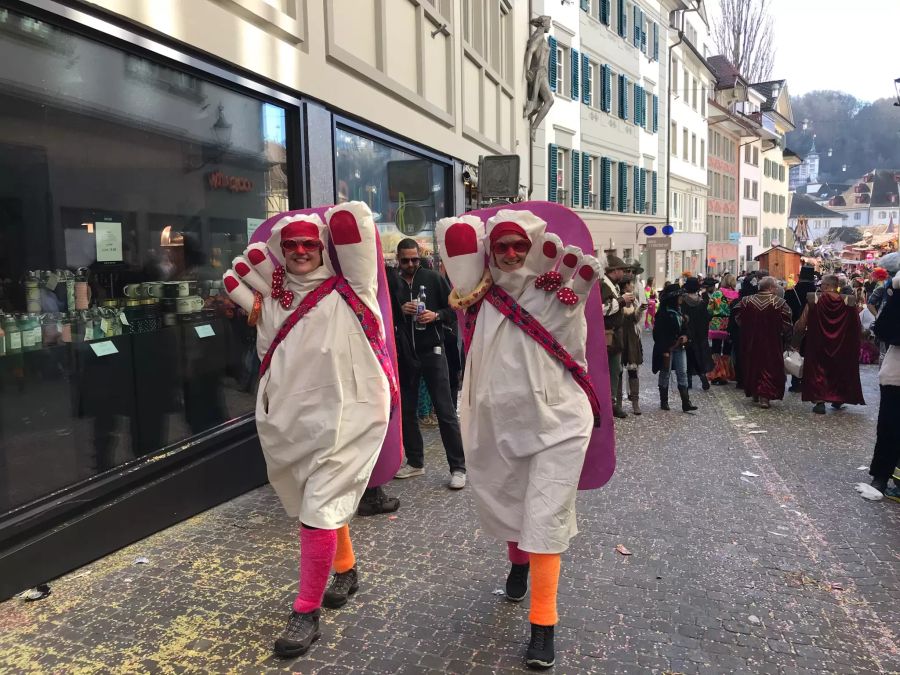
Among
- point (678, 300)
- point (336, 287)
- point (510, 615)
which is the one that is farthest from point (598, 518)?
point (678, 300)

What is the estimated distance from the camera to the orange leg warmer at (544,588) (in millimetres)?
3254

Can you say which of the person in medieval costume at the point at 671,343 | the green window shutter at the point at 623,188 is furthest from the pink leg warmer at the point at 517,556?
the green window shutter at the point at 623,188

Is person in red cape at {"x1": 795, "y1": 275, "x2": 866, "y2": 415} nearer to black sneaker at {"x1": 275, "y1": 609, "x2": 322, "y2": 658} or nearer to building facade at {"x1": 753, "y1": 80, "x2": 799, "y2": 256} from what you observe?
black sneaker at {"x1": 275, "y1": 609, "x2": 322, "y2": 658}

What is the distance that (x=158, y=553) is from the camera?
460 centimetres

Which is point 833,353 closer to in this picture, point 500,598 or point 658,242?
point 500,598

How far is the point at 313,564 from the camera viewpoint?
3436mm

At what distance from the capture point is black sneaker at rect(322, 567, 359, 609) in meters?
3.81

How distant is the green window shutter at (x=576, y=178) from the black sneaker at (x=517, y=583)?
20.4m

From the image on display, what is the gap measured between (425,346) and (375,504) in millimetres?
1361

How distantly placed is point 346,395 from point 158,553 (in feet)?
6.50

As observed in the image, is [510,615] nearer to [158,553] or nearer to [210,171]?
[158,553]

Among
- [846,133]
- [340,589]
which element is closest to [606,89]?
[340,589]

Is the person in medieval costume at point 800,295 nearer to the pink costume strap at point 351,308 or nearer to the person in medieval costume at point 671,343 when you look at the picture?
the person in medieval costume at point 671,343

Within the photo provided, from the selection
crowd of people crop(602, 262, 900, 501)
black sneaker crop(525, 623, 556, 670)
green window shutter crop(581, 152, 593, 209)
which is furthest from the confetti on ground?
green window shutter crop(581, 152, 593, 209)
